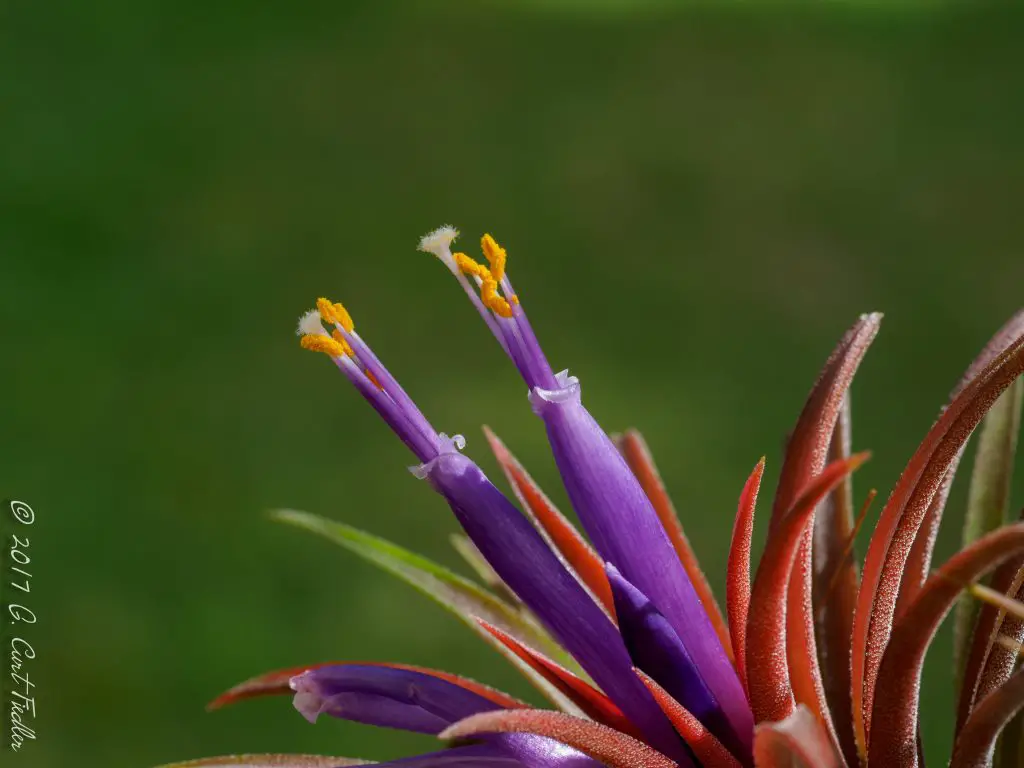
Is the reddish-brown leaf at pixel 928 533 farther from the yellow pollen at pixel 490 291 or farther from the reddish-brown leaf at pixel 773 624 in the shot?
the yellow pollen at pixel 490 291

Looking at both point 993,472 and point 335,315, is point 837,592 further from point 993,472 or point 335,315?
point 335,315

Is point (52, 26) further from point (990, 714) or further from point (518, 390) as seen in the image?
point (990, 714)

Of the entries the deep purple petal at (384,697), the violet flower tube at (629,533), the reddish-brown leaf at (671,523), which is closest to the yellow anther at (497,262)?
the violet flower tube at (629,533)

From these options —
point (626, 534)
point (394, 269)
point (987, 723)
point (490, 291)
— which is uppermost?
point (394, 269)

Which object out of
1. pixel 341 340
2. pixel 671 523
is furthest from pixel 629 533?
pixel 341 340

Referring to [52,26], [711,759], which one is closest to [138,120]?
[52,26]
